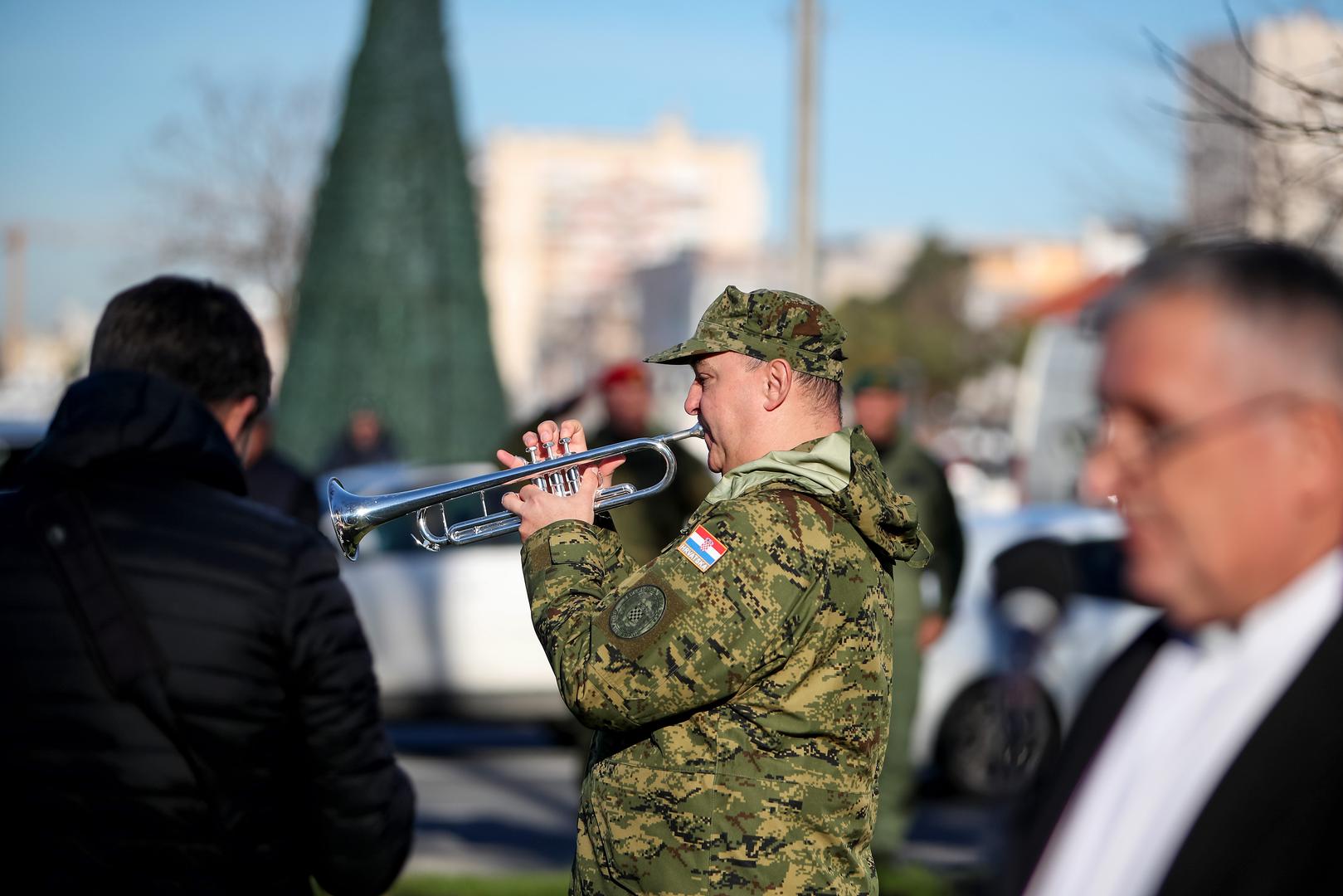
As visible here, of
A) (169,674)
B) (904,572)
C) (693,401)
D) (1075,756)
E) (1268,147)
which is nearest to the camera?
(1075,756)

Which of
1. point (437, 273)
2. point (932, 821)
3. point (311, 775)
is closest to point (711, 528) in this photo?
point (311, 775)

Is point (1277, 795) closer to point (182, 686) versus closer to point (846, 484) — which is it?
point (846, 484)

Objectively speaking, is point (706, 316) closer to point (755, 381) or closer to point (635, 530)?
point (755, 381)

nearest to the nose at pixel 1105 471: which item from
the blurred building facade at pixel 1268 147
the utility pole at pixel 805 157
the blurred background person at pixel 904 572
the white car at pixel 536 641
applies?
the blurred building facade at pixel 1268 147

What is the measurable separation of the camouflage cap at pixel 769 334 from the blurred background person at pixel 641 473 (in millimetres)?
3191

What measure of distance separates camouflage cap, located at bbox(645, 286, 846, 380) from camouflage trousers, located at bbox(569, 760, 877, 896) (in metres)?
0.75

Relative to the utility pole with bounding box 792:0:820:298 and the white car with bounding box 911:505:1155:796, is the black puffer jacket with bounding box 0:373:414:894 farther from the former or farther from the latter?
the utility pole with bounding box 792:0:820:298

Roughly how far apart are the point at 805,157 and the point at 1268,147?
6187 millimetres

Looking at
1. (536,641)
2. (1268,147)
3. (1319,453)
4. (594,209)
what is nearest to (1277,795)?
(1319,453)

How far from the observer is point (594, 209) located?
429ft

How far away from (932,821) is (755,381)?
17.9ft

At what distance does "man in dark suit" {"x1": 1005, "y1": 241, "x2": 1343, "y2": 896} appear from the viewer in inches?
52.6

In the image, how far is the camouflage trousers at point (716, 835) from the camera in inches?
101

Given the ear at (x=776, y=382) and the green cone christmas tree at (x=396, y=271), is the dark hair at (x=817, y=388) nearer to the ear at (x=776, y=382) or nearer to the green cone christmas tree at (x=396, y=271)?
the ear at (x=776, y=382)
